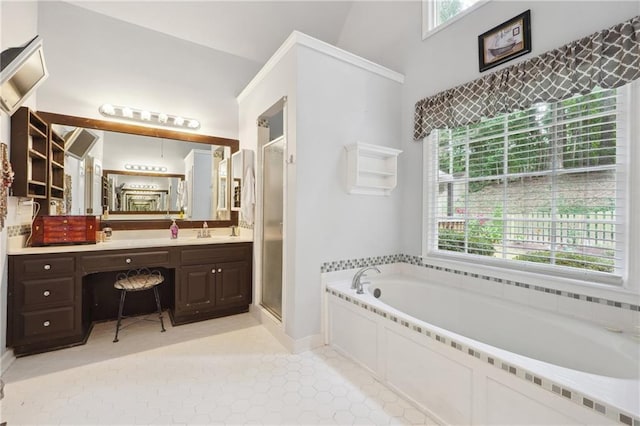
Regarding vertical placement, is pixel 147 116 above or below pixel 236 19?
below

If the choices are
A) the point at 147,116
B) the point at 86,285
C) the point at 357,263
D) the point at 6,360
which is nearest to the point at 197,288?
the point at 86,285

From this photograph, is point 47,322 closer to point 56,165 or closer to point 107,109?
point 56,165

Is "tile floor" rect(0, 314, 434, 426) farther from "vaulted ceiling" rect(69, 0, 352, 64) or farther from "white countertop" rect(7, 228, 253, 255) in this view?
"vaulted ceiling" rect(69, 0, 352, 64)

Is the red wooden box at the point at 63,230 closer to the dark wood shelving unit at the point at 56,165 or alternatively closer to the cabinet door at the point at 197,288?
the dark wood shelving unit at the point at 56,165

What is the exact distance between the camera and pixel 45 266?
2152 millimetres

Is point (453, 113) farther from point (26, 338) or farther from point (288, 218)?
point (26, 338)

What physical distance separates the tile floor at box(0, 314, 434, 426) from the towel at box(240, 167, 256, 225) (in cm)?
126

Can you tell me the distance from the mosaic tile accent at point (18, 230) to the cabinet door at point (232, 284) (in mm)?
1538

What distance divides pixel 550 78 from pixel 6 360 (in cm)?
424

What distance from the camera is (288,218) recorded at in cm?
238

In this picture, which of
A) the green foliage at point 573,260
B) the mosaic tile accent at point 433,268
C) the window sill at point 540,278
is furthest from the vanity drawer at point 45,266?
the green foliage at point 573,260

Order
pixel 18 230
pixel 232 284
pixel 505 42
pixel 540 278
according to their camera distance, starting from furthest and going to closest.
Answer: pixel 232 284 < pixel 18 230 < pixel 505 42 < pixel 540 278

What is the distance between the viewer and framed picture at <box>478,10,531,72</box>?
6.56 feet

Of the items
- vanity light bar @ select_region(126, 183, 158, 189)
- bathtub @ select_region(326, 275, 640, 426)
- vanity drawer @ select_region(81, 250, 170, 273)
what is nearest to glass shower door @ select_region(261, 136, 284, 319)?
bathtub @ select_region(326, 275, 640, 426)
